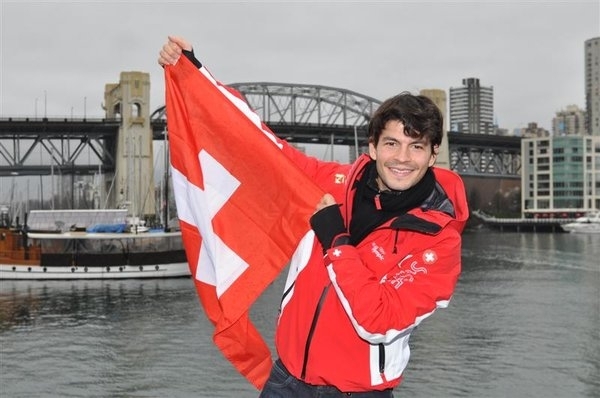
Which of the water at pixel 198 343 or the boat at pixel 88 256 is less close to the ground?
the boat at pixel 88 256

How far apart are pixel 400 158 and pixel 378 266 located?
1.38 ft

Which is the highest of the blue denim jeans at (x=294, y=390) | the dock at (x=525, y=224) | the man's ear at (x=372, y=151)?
the man's ear at (x=372, y=151)

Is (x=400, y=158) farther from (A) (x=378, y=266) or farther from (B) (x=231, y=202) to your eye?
(B) (x=231, y=202)

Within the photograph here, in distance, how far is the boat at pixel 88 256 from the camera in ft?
97.0

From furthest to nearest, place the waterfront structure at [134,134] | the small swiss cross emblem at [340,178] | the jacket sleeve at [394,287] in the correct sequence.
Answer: the waterfront structure at [134,134], the small swiss cross emblem at [340,178], the jacket sleeve at [394,287]

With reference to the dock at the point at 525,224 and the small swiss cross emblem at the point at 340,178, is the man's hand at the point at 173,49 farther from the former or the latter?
the dock at the point at 525,224

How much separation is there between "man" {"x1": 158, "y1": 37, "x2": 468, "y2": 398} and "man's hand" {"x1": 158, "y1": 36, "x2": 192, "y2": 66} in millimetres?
1101

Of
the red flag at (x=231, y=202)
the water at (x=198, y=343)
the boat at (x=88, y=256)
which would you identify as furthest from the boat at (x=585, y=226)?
the red flag at (x=231, y=202)

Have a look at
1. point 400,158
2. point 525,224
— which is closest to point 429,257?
point 400,158

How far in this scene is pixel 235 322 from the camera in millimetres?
3256

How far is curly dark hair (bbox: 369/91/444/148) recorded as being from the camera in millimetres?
2742

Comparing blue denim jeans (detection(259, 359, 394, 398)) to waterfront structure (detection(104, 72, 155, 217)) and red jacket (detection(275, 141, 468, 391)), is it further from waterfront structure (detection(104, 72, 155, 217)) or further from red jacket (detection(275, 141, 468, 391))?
waterfront structure (detection(104, 72, 155, 217))

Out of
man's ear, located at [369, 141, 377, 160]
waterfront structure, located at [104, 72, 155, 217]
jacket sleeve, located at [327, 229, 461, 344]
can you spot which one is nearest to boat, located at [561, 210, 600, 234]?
waterfront structure, located at [104, 72, 155, 217]

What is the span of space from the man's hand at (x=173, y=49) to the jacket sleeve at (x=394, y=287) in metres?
1.40
